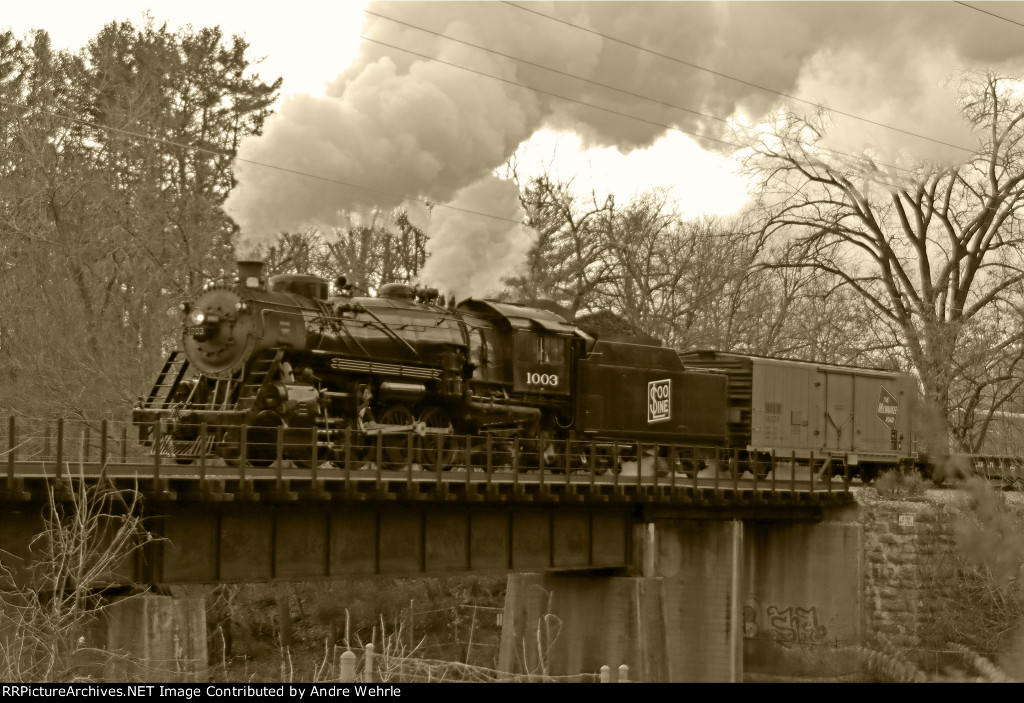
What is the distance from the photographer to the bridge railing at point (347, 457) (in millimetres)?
16641

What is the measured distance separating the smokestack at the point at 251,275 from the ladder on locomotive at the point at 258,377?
145 centimetres

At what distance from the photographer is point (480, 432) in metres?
24.0

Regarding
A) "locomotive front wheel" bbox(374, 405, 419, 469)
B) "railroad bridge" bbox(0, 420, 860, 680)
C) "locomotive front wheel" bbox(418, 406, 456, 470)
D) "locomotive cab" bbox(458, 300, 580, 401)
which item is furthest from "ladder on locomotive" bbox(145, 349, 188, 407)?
"locomotive cab" bbox(458, 300, 580, 401)

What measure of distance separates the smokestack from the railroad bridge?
10.0 feet

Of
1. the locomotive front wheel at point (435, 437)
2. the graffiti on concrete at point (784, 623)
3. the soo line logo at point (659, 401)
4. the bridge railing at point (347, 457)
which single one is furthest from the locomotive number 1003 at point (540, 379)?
→ the graffiti on concrete at point (784, 623)

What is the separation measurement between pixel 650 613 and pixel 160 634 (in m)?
11.0

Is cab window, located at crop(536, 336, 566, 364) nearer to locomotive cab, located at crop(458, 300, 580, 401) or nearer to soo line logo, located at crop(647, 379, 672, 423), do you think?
locomotive cab, located at crop(458, 300, 580, 401)

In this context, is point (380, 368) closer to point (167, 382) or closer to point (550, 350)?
point (167, 382)

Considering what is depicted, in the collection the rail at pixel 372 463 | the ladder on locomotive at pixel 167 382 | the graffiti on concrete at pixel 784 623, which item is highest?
the ladder on locomotive at pixel 167 382

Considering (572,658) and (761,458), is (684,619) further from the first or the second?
(761,458)

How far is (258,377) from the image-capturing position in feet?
67.4

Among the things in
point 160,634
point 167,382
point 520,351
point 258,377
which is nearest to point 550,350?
point 520,351

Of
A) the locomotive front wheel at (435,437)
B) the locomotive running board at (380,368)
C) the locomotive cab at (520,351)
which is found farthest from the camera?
the locomotive cab at (520,351)

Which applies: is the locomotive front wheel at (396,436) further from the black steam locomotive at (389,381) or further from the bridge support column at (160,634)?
the bridge support column at (160,634)
